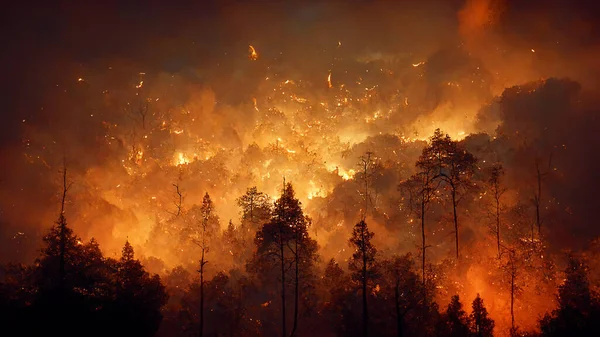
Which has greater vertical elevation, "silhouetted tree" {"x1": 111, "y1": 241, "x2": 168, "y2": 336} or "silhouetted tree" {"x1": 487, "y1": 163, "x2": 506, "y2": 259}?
"silhouetted tree" {"x1": 487, "y1": 163, "x2": 506, "y2": 259}

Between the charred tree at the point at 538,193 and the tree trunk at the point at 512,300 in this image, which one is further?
the charred tree at the point at 538,193

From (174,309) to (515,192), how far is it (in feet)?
155

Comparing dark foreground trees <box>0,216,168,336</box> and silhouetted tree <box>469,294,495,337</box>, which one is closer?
dark foreground trees <box>0,216,168,336</box>

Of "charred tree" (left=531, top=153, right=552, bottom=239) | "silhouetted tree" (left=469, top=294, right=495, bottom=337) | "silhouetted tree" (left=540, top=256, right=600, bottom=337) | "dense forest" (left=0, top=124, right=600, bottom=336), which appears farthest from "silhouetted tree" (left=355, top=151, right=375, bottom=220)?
"silhouetted tree" (left=540, top=256, right=600, bottom=337)

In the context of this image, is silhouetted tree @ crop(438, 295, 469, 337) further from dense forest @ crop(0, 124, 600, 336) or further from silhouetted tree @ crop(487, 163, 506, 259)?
silhouetted tree @ crop(487, 163, 506, 259)

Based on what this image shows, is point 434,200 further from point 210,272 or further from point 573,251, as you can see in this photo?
point 210,272

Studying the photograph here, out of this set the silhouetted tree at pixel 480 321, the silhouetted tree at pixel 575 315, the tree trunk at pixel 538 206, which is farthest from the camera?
the tree trunk at pixel 538 206

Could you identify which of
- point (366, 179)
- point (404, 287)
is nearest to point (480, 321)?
point (404, 287)

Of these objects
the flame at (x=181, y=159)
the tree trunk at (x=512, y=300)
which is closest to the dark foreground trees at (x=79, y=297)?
the tree trunk at (x=512, y=300)

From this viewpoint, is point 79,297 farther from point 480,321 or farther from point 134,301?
point 480,321

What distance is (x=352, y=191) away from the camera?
61281mm

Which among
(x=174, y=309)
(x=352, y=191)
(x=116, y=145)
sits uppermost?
(x=116, y=145)

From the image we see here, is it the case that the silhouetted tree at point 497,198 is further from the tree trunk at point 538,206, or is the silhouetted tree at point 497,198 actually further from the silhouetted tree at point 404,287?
the silhouetted tree at point 404,287

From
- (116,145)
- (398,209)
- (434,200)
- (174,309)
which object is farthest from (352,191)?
(116,145)
